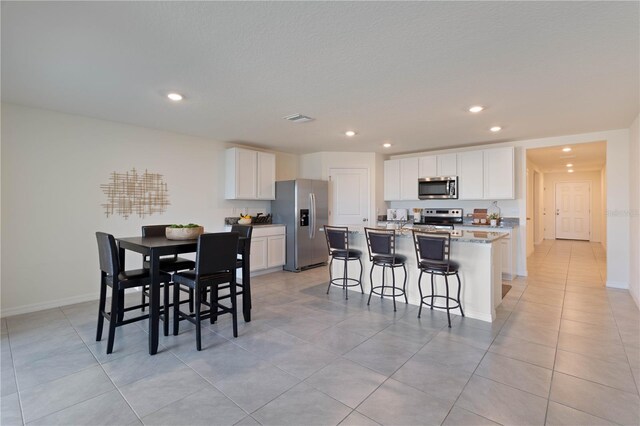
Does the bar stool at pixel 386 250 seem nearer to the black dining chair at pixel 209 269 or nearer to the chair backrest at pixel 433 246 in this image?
the chair backrest at pixel 433 246

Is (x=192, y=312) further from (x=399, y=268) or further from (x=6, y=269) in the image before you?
(x=399, y=268)

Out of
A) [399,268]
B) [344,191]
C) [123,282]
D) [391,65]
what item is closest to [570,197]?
[344,191]

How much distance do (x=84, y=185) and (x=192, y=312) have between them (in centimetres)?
221

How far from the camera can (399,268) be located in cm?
404

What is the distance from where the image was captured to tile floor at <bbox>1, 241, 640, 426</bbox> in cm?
185

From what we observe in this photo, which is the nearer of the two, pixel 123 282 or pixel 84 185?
pixel 123 282

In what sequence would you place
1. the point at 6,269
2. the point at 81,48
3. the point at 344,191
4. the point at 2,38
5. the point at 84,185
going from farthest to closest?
the point at 344,191 → the point at 84,185 → the point at 6,269 → the point at 81,48 → the point at 2,38

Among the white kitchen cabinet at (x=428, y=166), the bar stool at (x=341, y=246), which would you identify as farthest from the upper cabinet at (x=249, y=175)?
the white kitchen cabinet at (x=428, y=166)

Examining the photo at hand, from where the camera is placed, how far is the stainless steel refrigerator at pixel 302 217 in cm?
573

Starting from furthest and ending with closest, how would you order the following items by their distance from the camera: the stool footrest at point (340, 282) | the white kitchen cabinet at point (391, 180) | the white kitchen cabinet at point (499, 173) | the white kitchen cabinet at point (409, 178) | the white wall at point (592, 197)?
1. the white wall at point (592, 197)
2. the white kitchen cabinet at point (391, 180)
3. the white kitchen cabinet at point (409, 178)
4. the white kitchen cabinet at point (499, 173)
5. the stool footrest at point (340, 282)

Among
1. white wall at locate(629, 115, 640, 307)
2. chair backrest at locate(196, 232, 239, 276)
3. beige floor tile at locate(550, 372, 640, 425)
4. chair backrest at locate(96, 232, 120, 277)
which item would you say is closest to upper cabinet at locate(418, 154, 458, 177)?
white wall at locate(629, 115, 640, 307)

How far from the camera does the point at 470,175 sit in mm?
5633

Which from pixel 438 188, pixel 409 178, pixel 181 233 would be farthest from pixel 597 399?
pixel 409 178

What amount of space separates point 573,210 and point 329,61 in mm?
11222
